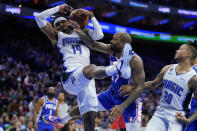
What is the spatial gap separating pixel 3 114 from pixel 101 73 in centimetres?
783

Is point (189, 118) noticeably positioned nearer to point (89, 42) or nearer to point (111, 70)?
point (111, 70)

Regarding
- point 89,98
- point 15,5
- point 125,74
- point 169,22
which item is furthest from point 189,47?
point 169,22

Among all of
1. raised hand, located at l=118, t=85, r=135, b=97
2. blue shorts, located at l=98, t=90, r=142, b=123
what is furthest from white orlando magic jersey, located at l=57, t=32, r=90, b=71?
raised hand, located at l=118, t=85, r=135, b=97

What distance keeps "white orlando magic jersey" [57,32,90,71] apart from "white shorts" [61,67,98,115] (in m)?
0.27

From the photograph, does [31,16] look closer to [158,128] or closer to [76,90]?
[76,90]

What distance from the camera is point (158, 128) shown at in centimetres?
458

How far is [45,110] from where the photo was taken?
9.06m

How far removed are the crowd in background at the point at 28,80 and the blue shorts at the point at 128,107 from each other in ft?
17.0

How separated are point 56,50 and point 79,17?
31.8ft

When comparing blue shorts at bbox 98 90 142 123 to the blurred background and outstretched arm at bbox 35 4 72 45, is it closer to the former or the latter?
outstretched arm at bbox 35 4 72 45

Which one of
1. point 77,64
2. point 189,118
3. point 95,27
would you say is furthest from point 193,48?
point 77,64

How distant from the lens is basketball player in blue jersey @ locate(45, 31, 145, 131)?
473cm

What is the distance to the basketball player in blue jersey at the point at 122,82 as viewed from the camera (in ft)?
15.5

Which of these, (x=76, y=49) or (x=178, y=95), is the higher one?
(x=76, y=49)
